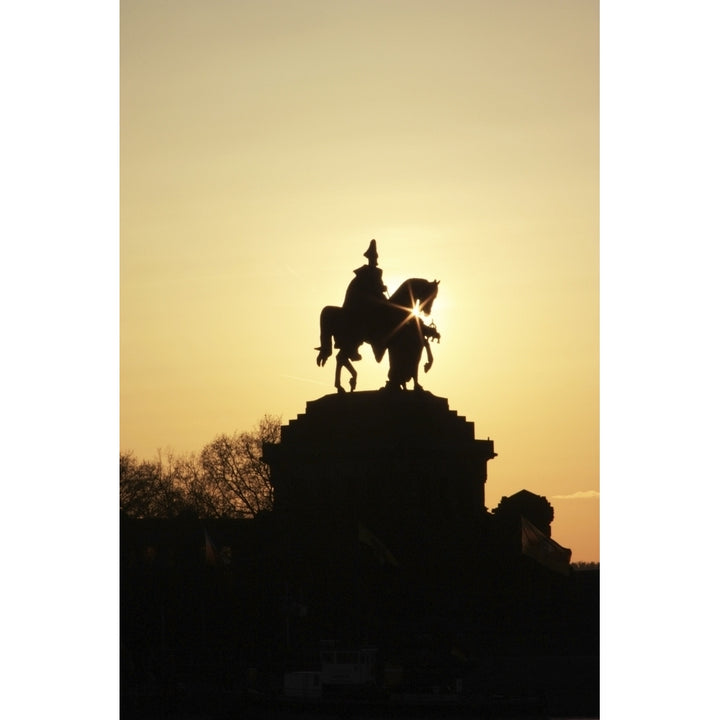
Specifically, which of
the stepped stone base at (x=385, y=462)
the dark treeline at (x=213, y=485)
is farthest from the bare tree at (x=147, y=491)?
the stepped stone base at (x=385, y=462)

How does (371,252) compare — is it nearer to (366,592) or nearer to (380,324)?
(380,324)

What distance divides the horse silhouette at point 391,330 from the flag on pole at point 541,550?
3.58m

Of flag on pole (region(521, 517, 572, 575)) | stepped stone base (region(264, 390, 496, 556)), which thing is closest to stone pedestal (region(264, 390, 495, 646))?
stepped stone base (region(264, 390, 496, 556))

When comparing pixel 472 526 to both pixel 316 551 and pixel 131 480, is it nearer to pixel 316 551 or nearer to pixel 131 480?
pixel 316 551

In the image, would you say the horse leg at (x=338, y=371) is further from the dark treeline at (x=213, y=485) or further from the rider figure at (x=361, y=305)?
the dark treeline at (x=213, y=485)

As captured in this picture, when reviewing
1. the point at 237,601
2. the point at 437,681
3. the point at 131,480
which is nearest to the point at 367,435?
the point at 237,601

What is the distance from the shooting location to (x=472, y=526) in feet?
124

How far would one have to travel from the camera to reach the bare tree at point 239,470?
246ft

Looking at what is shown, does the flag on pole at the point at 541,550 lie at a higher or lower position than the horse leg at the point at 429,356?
lower

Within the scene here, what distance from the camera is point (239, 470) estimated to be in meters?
76.7

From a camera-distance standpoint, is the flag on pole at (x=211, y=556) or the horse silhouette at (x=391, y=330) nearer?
the flag on pole at (x=211, y=556)

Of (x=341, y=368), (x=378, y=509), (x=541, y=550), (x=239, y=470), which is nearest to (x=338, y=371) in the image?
(x=341, y=368)

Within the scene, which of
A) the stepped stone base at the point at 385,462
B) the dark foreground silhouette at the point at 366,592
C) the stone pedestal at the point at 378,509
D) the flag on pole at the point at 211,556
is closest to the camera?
the dark foreground silhouette at the point at 366,592

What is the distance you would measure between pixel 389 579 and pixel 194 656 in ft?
12.3
